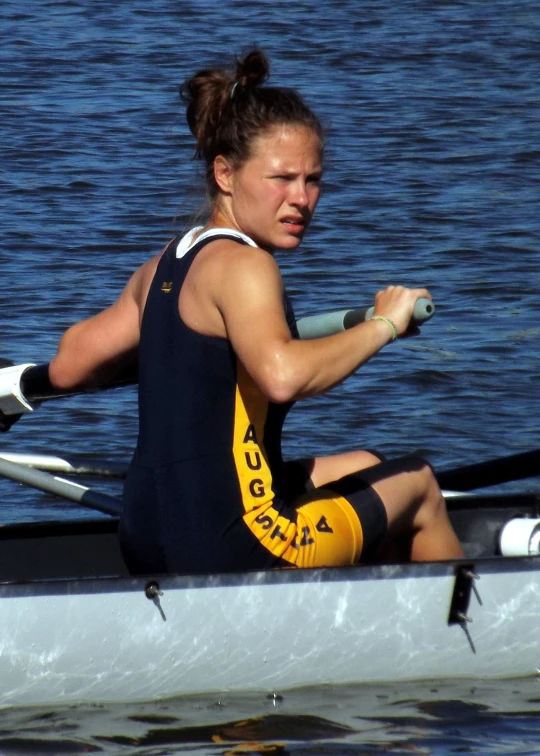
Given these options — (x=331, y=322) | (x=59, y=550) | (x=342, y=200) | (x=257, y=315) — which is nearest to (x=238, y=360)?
(x=257, y=315)

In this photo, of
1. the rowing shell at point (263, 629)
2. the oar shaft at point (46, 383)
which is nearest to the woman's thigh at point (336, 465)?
the rowing shell at point (263, 629)

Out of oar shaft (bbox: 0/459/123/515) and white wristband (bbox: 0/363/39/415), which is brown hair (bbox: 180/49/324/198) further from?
oar shaft (bbox: 0/459/123/515)

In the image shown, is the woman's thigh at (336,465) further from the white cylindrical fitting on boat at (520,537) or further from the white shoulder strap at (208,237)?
the white shoulder strap at (208,237)

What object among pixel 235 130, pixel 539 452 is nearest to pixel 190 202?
pixel 235 130

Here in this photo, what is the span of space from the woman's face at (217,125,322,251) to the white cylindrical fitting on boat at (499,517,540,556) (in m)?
1.22

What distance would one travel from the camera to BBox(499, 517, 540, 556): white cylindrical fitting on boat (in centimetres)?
429

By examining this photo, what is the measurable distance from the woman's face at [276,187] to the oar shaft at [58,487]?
1.22m

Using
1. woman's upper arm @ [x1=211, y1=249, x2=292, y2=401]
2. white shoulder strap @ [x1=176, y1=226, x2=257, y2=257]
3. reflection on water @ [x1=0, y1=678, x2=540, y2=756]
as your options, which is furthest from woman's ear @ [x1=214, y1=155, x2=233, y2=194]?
reflection on water @ [x1=0, y1=678, x2=540, y2=756]

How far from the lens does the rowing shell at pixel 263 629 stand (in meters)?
3.59

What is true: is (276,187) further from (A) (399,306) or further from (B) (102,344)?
(B) (102,344)

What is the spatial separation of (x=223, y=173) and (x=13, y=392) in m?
1.03

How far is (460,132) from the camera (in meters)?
12.1

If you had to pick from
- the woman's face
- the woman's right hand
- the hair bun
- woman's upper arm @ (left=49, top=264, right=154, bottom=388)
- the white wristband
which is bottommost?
the white wristband

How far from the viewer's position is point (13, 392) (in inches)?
168
